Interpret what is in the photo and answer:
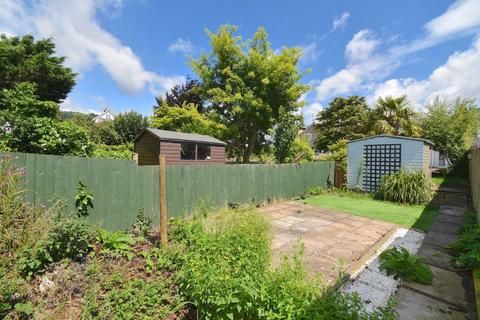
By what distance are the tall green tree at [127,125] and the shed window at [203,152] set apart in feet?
41.2

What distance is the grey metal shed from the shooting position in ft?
29.3

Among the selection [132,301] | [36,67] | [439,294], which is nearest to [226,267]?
[132,301]

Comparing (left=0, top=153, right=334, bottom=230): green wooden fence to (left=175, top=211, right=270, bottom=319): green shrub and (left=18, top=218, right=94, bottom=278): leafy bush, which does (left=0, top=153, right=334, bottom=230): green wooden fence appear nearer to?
(left=18, top=218, right=94, bottom=278): leafy bush

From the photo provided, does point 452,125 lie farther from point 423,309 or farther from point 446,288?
point 423,309

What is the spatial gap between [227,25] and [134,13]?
465 inches

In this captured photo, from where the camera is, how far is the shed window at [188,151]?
1233cm

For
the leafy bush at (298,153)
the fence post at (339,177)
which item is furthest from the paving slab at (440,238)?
the leafy bush at (298,153)

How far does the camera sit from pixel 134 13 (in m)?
8.44

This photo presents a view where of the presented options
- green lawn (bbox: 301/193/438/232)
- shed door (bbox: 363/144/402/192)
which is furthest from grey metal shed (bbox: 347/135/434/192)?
green lawn (bbox: 301/193/438/232)

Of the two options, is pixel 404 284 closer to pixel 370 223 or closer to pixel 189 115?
pixel 370 223

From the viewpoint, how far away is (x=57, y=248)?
2.99m

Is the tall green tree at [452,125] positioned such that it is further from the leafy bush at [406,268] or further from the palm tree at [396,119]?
the leafy bush at [406,268]

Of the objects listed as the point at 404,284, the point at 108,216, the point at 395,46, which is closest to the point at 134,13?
the point at 108,216

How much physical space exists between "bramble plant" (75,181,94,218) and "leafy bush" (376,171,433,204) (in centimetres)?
928
